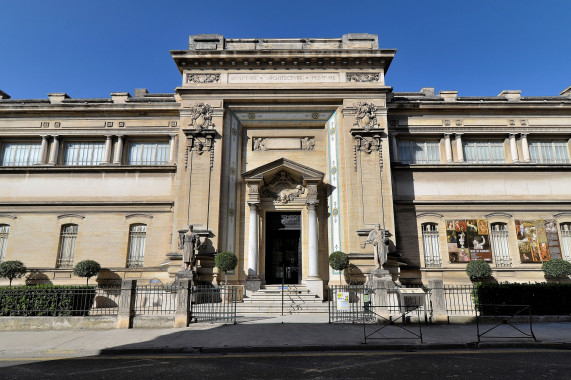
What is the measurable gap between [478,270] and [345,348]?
14620 millimetres

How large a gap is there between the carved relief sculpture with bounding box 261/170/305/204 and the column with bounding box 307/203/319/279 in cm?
158

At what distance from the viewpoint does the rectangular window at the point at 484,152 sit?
24.3 metres

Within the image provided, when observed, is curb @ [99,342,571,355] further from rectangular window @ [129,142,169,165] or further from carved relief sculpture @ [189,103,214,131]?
rectangular window @ [129,142,169,165]

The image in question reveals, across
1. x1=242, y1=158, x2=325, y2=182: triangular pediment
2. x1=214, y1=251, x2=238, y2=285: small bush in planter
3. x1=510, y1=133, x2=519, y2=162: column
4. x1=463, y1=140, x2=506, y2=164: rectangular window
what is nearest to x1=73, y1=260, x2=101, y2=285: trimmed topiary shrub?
x1=214, y1=251, x2=238, y2=285: small bush in planter

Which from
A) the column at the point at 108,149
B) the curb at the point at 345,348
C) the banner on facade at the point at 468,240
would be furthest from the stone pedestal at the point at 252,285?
the column at the point at 108,149

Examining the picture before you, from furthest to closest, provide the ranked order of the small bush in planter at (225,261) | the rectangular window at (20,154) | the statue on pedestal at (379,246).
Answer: the rectangular window at (20,154) < the small bush in planter at (225,261) < the statue on pedestal at (379,246)

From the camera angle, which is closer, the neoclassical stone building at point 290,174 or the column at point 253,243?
the column at point 253,243

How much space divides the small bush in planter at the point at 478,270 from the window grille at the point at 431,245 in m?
1.71

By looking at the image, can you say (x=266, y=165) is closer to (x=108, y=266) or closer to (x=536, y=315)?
(x=108, y=266)

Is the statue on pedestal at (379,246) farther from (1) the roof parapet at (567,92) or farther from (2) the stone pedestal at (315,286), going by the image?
(1) the roof parapet at (567,92)

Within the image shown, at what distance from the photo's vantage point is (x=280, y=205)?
74.3 ft

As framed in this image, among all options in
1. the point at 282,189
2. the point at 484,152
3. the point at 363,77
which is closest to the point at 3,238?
the point at 282,189

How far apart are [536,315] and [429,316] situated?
454cm

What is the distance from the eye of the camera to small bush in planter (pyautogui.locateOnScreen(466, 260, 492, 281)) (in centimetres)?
2061
